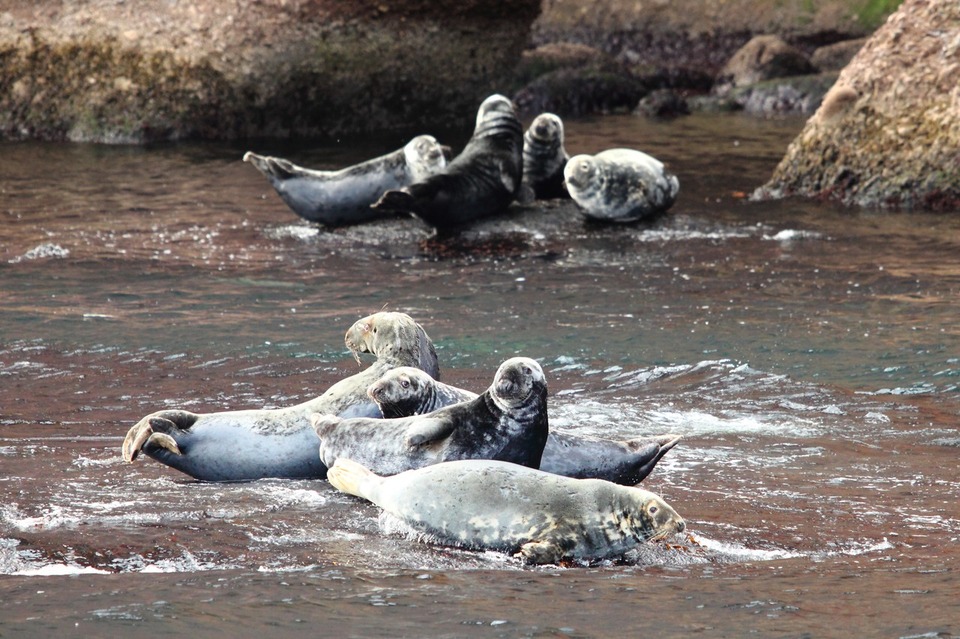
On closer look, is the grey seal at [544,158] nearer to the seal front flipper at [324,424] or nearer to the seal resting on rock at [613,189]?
the seal resting on rock at [613,189]

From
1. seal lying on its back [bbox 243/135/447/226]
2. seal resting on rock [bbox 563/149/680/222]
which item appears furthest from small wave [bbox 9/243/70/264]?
seal resting on rock [bbox 563/149/680/222]

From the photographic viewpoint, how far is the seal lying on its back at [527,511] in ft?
12.4

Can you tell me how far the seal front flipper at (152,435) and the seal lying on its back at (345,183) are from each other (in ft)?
18.3

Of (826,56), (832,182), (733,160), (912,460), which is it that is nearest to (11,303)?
(912,460)

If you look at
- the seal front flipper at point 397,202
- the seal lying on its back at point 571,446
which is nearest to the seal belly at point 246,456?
the seal lying on its back at point 571,446

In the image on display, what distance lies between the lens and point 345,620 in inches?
127

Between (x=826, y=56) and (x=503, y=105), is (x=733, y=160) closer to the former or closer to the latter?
(x=503, y=105)

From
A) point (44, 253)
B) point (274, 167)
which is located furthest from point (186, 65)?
point (44, 253)

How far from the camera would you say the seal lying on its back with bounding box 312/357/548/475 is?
428 centimetres

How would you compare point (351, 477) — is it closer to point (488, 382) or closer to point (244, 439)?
point (244, 439)

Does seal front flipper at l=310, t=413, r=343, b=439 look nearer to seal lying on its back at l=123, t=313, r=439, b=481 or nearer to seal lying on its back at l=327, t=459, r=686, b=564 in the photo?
seal lying on its back at l=123, t=313, r=439, b=481

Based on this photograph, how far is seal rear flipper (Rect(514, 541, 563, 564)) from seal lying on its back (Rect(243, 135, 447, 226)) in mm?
6606

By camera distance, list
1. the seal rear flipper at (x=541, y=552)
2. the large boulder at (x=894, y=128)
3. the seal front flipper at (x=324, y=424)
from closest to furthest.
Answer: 1. the seal rear flipper at (x=541, y=552)
2. the seal front flipper at (x=324, y=424)
3. the large boulder at (x=894, y=128)

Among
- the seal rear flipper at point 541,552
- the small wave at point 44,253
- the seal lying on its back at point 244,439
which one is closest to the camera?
the seal rear flipper at point 541,552
